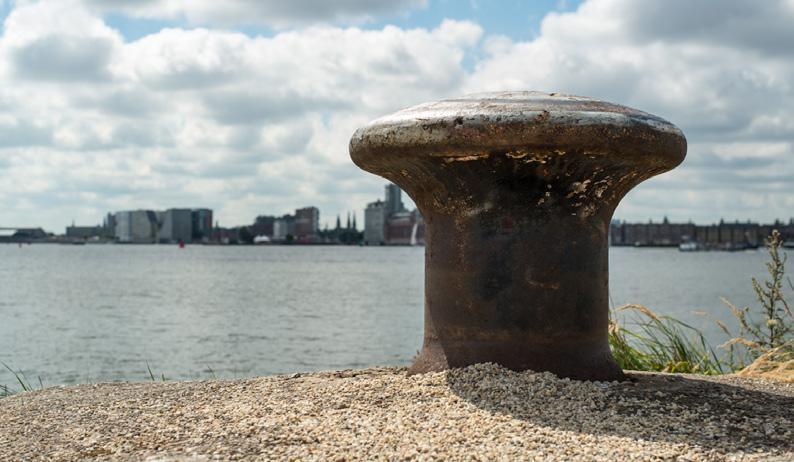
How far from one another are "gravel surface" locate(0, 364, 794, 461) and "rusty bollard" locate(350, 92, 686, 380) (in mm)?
211

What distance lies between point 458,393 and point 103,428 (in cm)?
158

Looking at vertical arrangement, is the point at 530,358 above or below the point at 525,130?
below

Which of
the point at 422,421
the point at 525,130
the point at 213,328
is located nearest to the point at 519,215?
the point at 525,130

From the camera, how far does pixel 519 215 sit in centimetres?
439

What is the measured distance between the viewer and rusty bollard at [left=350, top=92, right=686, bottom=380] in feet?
13.7

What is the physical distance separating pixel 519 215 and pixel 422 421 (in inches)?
49.8

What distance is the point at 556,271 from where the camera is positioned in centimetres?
440

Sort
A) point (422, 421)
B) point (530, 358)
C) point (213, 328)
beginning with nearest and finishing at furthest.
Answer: point (422, 421) < point (530, 358) < point (213, 328)

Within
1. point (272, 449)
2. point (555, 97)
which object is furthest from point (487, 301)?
point (272, 449)

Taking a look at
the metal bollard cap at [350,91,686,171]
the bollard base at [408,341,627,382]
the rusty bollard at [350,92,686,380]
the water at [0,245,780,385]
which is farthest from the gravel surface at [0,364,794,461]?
the water at [0,245,780,385]

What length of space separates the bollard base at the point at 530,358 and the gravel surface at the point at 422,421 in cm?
10

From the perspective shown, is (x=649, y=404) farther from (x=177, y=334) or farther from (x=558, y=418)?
(x=177, y=334)

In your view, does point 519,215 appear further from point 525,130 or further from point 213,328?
point 213,328

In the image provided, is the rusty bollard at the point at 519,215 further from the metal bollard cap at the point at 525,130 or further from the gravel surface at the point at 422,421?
the gravel surface at the point at 422,421
